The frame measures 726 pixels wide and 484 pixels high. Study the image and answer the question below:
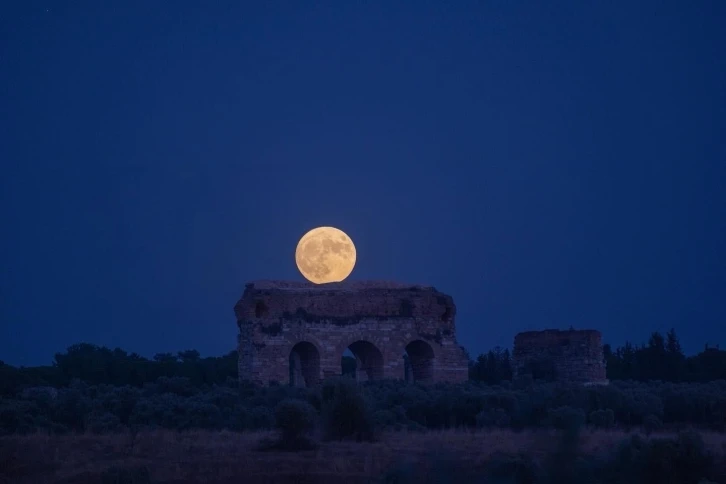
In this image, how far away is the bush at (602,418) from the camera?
58.4 feet

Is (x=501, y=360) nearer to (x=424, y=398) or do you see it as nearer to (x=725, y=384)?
(x=725, y=384)

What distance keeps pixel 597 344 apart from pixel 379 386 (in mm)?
9279

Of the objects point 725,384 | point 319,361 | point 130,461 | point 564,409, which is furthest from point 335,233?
point 130,461

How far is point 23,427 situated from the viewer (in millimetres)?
18156

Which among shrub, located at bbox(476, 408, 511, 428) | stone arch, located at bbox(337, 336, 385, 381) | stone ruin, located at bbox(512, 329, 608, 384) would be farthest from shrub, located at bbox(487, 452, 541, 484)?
stone ruin, located at bbox(512, 329, 608, 384)

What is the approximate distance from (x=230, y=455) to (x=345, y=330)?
14.5m

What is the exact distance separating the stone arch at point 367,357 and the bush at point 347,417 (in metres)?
10.6

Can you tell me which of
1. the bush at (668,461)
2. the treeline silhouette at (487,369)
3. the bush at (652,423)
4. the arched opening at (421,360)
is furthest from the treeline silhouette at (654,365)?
the bush at (668,461)

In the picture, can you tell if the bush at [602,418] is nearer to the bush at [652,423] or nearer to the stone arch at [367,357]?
the bush at [652,423]

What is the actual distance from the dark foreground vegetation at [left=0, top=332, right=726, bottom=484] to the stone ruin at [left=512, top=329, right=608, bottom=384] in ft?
12.1

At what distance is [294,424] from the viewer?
14.5 meters

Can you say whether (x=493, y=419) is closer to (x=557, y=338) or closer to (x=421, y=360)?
(x=421, y=360)

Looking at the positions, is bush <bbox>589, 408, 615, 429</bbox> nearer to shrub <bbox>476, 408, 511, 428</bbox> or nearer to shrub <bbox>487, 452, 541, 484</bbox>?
shrub <bbox>476, 408, 511, 428</bbox>

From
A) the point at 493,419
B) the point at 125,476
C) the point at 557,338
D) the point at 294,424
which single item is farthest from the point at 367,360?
the point at 125,476
